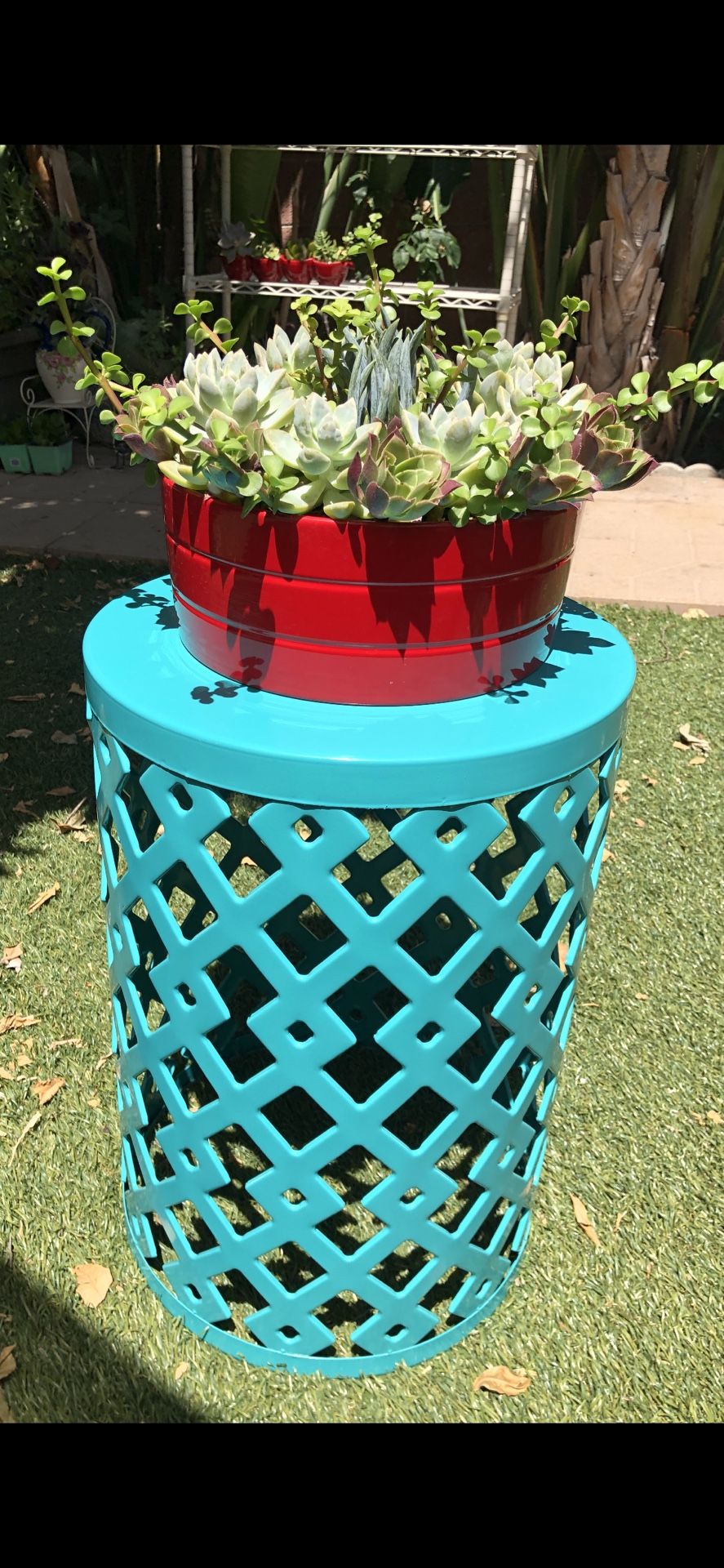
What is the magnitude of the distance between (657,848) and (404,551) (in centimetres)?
230

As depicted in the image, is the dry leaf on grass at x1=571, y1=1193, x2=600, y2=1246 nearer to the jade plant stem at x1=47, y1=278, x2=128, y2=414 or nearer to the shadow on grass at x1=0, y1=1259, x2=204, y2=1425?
the shadow on grass at x1=0, y1=1259, x2=204, y2=1425

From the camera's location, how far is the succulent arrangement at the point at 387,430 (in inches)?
51.5

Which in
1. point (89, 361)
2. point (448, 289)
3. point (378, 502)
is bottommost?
point (378, 502)

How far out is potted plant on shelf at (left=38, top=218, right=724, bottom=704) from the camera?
52.1 inches

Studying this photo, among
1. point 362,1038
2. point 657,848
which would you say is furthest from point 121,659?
point 657,848

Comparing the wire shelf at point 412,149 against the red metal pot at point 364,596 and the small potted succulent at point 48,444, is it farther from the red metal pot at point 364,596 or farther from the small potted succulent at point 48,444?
the red metal pot at point 364,596

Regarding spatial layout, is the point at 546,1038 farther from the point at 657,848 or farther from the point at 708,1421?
the point at 657,848

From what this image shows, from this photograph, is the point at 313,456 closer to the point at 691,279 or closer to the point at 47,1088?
the point at 47,1088

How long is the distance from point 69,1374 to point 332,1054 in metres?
0.83

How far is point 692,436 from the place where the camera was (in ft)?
25.6

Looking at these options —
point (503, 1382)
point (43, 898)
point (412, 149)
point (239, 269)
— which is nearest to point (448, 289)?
point (412, 149)

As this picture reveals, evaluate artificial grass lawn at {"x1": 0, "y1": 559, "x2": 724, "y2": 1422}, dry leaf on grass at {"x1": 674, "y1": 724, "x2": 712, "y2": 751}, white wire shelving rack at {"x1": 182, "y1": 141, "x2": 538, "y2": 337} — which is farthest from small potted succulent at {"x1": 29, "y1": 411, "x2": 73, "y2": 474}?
dry leaf on grass at {"x1": 674, "y1": 724, "x2": 712, "y2": 751}

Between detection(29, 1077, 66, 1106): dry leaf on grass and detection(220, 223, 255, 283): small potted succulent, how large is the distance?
570 cm

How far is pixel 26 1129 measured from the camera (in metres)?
2.30
